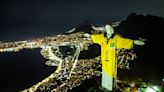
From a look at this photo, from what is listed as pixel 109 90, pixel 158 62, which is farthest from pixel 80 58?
pixel 109 90

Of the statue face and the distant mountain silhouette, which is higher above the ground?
the statue face

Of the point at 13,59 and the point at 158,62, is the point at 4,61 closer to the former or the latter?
the point at 13,59

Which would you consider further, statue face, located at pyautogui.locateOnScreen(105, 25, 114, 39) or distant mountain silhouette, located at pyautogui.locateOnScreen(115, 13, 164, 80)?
distant mountain silhouette, located at pyautogui.locateOnScreen(115, 13, 164, 80)

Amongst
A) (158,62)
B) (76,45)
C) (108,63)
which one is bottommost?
(158,62)

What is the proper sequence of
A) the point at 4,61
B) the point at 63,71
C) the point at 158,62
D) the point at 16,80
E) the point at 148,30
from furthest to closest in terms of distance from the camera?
the point at 148,30 < the point at 158,62 < the point at 63,71 < the point at 4,61 < the point at 16,80

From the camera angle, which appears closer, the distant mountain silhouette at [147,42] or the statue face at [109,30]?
the statue face at [109,30]

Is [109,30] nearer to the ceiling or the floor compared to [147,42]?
nearer to the ceiling

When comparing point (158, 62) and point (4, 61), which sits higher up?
point (4, 61)

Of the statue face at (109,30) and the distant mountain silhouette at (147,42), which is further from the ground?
the statue face at (109,30)

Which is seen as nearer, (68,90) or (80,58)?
(68,90)

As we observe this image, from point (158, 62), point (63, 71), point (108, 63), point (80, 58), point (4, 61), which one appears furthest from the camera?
point (158, 62)

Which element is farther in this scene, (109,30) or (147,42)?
(147,42)
